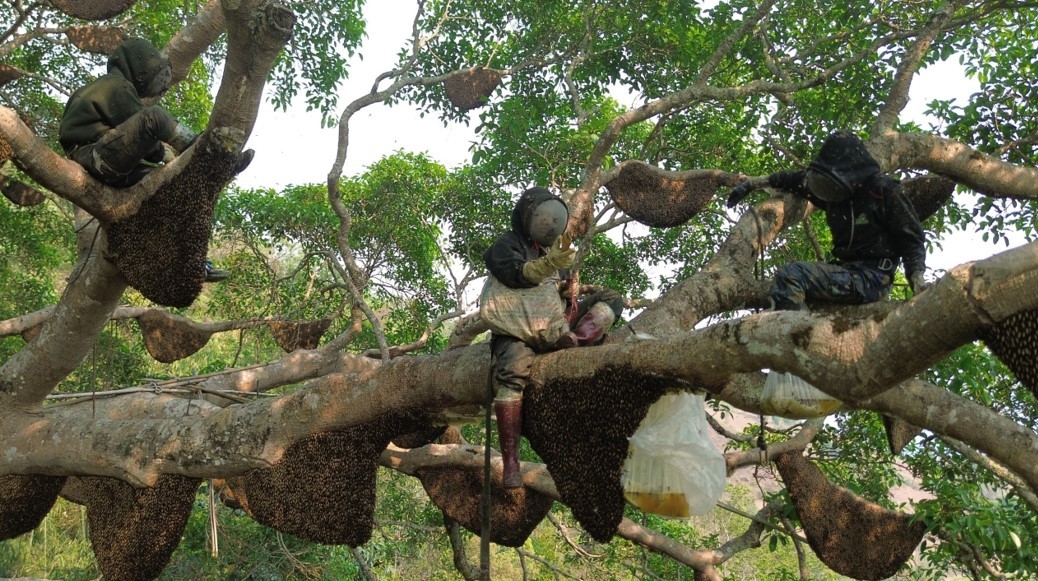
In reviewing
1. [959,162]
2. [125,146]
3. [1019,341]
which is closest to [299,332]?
[125,146]

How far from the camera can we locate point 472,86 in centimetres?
691

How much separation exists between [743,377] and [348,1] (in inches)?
234

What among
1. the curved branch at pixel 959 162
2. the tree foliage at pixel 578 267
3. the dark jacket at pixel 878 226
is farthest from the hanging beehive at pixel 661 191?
the dark jacket at pixel 878 226

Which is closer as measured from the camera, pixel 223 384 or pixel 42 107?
pixel 223 384

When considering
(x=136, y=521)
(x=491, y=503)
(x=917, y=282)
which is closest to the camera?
(x=917, y=282)

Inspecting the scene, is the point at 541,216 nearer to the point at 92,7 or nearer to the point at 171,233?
the point at 171,233

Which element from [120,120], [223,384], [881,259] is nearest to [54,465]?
[223,384]

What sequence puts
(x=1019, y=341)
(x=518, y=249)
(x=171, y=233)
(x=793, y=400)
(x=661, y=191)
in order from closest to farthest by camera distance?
1. (x=1019, y=341)
2. (x=793, y=400)
3. (x=518, y=249)
4. (x=171, y=233)
5. (x=661, y=191)

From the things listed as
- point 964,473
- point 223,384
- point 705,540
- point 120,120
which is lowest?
point 705,540

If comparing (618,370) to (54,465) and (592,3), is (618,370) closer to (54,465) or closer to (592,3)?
(54,465)

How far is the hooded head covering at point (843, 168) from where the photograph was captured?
3879 millimetres

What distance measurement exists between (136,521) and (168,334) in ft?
9.12

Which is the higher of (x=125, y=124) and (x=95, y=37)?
(x=95, y=37)

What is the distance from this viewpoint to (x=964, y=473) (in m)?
5.50
